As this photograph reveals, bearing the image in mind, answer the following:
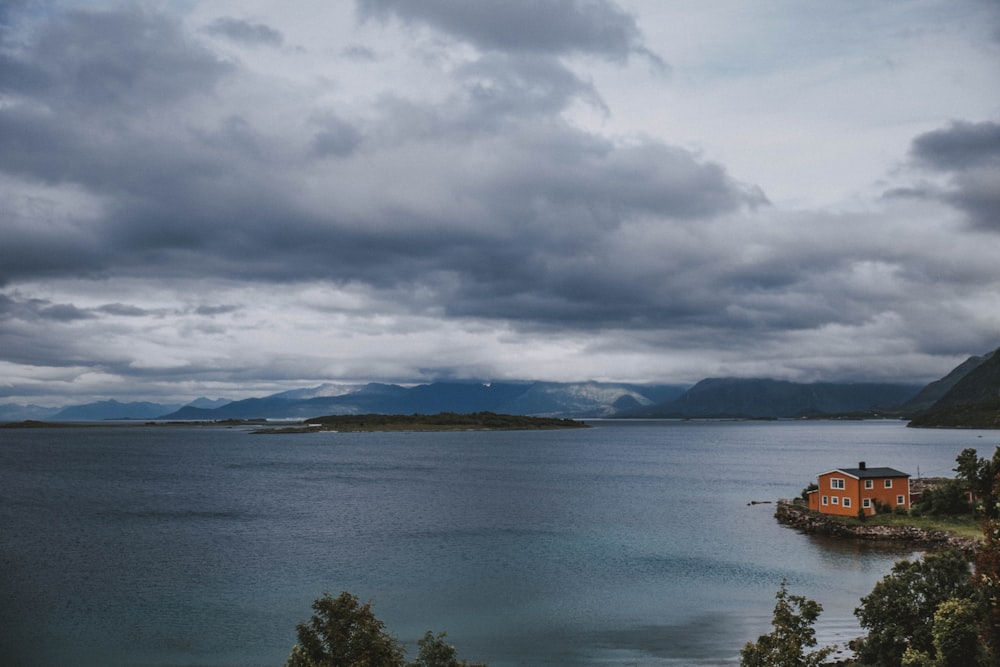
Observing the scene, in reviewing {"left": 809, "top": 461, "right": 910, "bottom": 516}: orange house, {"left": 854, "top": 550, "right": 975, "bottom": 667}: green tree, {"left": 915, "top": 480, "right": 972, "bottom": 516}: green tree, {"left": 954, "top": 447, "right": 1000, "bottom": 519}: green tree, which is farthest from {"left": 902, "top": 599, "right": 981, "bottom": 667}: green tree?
{"left": 915, "top": 480, "right": 972, "bottom": 516}: green tree

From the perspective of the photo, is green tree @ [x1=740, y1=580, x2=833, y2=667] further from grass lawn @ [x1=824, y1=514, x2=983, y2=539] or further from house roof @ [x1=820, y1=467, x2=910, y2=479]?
house roof @ [x1=820, y1=467, x2=910, y2=479]

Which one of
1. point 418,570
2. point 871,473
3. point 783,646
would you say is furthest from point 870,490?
point 783,646

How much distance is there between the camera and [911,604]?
3250 centimetres

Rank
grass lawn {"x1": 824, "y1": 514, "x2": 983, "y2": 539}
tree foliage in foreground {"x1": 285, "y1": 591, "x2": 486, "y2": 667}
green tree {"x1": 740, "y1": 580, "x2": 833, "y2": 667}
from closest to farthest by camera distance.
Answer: tree foliage in foreground {"x1": 285, "y1": 591, "x2": 486, "y2": 667}, green tree {"x1": 740, "y1": 580, "x2": 833, "y2": 667}, grass lawn {"x1": 824, "y1": 514, "x2": 983, "y2": 539}

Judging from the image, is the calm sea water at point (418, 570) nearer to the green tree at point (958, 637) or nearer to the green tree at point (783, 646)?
the green tree at point (783, 646)

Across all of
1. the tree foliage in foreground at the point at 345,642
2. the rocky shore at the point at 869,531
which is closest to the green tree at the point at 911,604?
the tree foliage in foreground at the point at 345,642

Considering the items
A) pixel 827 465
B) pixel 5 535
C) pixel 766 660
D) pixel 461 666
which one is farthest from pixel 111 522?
pixel 827 465

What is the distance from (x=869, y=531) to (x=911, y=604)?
56.2 metres

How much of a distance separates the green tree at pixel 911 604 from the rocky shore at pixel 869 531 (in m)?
42.6

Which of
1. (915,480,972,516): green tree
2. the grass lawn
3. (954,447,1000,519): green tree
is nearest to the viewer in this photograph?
(954,447,1000,519): green tree

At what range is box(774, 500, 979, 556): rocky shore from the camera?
7375cm

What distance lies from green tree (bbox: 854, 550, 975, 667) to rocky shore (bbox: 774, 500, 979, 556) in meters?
42.6

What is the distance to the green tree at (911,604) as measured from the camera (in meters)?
31.6

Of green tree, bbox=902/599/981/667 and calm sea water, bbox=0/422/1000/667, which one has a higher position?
green tree, bbox=902/599/981/667
